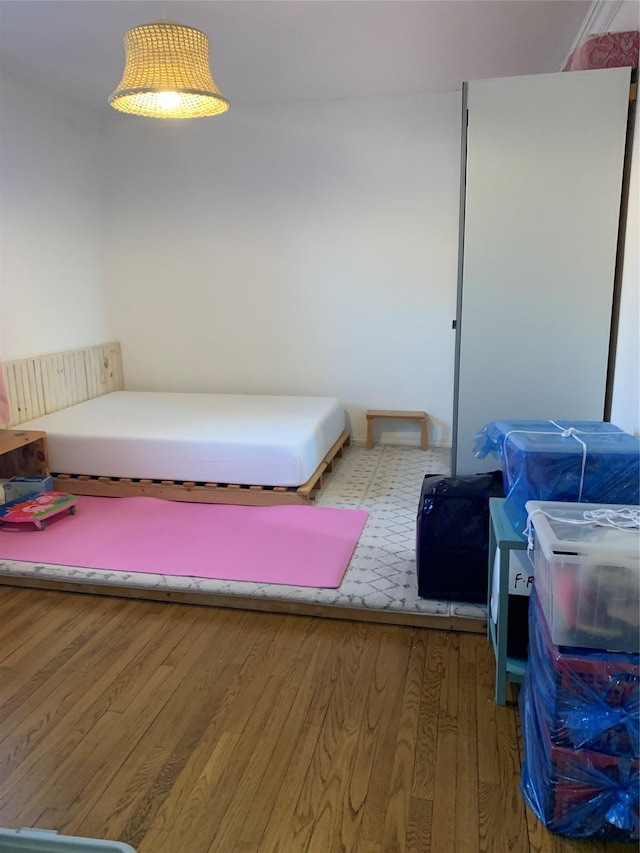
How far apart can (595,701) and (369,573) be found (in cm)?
139

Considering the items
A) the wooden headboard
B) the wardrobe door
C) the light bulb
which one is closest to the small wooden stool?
the wardrobe door

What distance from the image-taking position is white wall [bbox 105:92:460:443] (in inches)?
184

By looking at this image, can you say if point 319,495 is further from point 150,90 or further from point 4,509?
point 150,90

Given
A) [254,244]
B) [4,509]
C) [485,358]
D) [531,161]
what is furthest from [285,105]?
[4,509]

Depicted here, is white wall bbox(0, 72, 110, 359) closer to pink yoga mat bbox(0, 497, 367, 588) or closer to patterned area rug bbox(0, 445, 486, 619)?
pink yoga mat bbox(0, 497, 367, 588)

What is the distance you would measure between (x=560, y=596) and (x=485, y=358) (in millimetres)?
1851

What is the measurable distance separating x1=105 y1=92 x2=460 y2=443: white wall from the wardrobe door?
1689 millimetres

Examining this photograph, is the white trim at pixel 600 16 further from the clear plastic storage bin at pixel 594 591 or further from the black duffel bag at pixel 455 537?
the clear plastic storage bin at pixel 594 591

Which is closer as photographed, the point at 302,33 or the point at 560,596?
the point at 560,596

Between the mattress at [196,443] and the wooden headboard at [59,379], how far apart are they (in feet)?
0.48

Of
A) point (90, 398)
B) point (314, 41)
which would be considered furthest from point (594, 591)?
point (90, 398)

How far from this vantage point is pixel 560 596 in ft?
4.77

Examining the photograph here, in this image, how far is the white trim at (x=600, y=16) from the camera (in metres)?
2.79

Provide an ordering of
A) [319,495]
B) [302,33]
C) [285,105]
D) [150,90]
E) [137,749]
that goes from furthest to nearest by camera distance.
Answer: [285,105] < [319,495] < [302,33] < [150,90] < [137,749]
